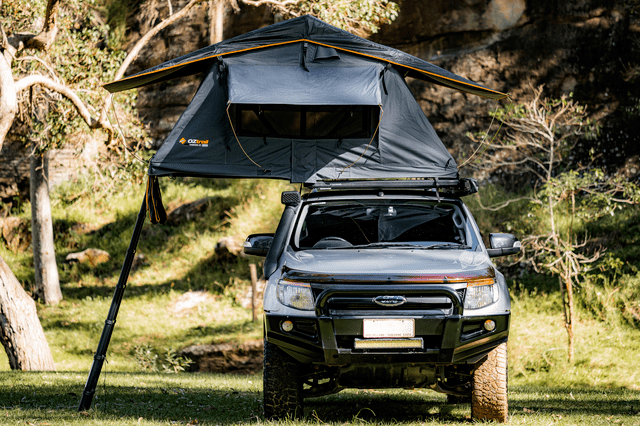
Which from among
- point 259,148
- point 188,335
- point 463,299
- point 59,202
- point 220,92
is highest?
point 220,92

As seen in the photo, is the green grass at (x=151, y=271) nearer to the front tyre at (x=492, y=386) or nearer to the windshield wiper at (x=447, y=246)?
the windshield wiper at (x=447, y=246)

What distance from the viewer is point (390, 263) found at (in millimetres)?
4598

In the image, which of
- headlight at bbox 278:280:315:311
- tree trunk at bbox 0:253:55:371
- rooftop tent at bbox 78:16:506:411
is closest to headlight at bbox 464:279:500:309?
headlight at bbox 278:280:315:311

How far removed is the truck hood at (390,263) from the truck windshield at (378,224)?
0.39m

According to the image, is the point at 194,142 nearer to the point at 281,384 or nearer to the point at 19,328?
the point at 281,384

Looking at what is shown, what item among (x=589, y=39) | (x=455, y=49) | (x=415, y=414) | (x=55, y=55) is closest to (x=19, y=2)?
(x=55, y=55)

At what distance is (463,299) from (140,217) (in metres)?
3.30

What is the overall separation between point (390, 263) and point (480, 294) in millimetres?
679

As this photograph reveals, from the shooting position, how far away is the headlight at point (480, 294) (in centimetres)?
440

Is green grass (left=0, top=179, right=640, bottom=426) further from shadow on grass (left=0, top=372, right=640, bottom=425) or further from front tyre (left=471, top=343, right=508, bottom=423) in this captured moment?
front tyre (left=471, top=343, right=508, bottom=423)

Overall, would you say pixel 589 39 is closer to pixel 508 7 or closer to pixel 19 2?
pixel 508 7

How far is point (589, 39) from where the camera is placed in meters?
17.5

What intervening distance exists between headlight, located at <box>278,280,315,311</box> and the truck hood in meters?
0.11

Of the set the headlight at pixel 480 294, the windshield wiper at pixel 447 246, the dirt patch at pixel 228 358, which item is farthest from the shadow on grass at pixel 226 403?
the dirt patch at pixel 228 358
